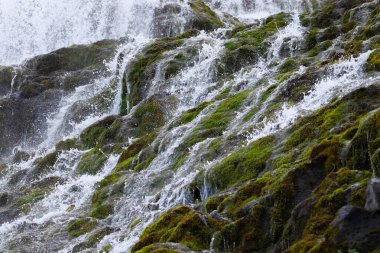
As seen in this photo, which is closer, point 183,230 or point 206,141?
point 183,230

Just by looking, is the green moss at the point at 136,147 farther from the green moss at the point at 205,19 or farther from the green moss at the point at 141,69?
the green moss at the point at 205,19

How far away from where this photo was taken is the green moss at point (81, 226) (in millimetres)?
19922

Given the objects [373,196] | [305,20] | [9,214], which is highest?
[305,20]

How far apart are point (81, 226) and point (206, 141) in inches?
190

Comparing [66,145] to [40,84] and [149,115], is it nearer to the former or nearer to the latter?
[149,115]

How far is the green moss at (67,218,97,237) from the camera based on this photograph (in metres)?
19.9

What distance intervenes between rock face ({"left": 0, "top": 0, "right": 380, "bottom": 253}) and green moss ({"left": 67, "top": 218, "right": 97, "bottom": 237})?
0.07 metres

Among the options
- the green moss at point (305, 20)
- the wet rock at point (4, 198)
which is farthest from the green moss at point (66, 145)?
the green moss at point (305, 20)

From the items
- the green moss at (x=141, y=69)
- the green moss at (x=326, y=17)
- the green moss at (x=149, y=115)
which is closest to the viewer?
the green moss at (x=149, y=115)

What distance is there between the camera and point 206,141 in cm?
2039

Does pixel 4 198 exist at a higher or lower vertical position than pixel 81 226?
lower

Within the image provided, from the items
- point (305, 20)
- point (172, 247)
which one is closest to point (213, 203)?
point (172, 247)

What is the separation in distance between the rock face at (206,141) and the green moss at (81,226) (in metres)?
0.07

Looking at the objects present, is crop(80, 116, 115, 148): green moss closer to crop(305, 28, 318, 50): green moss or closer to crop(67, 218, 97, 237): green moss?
crop(67, 218, 97, 237): green moss
